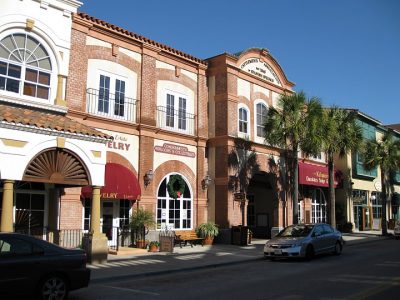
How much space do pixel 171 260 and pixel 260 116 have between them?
1315 cm

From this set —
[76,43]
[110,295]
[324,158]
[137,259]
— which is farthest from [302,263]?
[324,158]

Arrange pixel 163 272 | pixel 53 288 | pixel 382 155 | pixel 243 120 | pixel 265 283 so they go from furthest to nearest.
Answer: pixel 382 155, pixel 243 120, pixel 163 272, pixel 265 283, pixel 53 288

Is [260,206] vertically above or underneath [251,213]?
above

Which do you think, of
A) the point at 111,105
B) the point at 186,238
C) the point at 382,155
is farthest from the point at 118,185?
the point at 382,155

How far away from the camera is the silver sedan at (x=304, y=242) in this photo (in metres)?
16.8

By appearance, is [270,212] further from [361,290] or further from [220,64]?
[361,290]

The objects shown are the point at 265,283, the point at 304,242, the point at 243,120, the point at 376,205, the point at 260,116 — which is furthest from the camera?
the point at 376,205

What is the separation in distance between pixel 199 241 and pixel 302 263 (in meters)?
7.23

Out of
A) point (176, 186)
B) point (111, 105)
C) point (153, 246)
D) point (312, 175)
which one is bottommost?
point (153, 246)

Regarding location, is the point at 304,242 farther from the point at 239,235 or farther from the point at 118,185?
the point at 118,185

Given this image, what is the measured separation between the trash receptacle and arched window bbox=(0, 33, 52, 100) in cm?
1142

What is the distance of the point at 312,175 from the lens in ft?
104

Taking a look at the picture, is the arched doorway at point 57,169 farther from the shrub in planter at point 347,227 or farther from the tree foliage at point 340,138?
the shrub in planter at point 347,227

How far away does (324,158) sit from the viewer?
35875 millimetres
